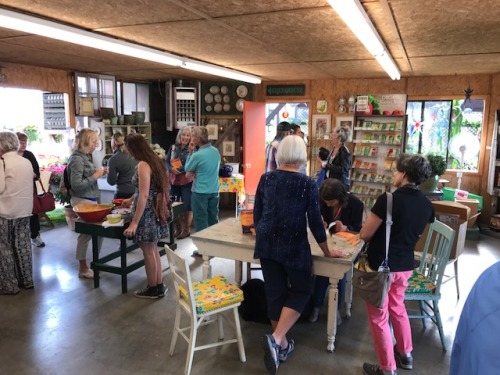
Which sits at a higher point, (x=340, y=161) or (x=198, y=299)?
(x=340, y=161)

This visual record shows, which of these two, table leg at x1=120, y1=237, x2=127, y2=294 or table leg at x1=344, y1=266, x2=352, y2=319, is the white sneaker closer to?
table leg at x1=120, y1=237, x2=127, y2=294

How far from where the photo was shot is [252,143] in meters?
7.65

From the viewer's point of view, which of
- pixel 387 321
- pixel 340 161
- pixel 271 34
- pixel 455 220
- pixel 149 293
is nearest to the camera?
pixel 387 321

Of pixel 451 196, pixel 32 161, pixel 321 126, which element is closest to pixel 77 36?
pixel 32 161

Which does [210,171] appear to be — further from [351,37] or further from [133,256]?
[351,37]

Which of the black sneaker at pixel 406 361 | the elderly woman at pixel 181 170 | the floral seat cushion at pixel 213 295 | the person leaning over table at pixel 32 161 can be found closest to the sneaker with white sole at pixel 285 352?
the floral seat cushion at pixel 213 295

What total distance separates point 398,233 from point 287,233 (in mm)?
671

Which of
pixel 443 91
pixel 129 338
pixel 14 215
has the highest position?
pixel 443 91

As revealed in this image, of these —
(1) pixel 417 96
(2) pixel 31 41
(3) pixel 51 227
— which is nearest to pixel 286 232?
(2) pixel 31 41

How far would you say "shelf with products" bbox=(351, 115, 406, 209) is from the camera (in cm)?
693

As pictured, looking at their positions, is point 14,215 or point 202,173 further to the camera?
point 202,173

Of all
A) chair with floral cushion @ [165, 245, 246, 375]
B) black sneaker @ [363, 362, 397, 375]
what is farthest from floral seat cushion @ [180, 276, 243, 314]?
black sneaker @ [363, 362, 397, 375]

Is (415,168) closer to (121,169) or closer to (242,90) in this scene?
(121,169)

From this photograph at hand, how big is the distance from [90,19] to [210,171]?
2.01 meters
